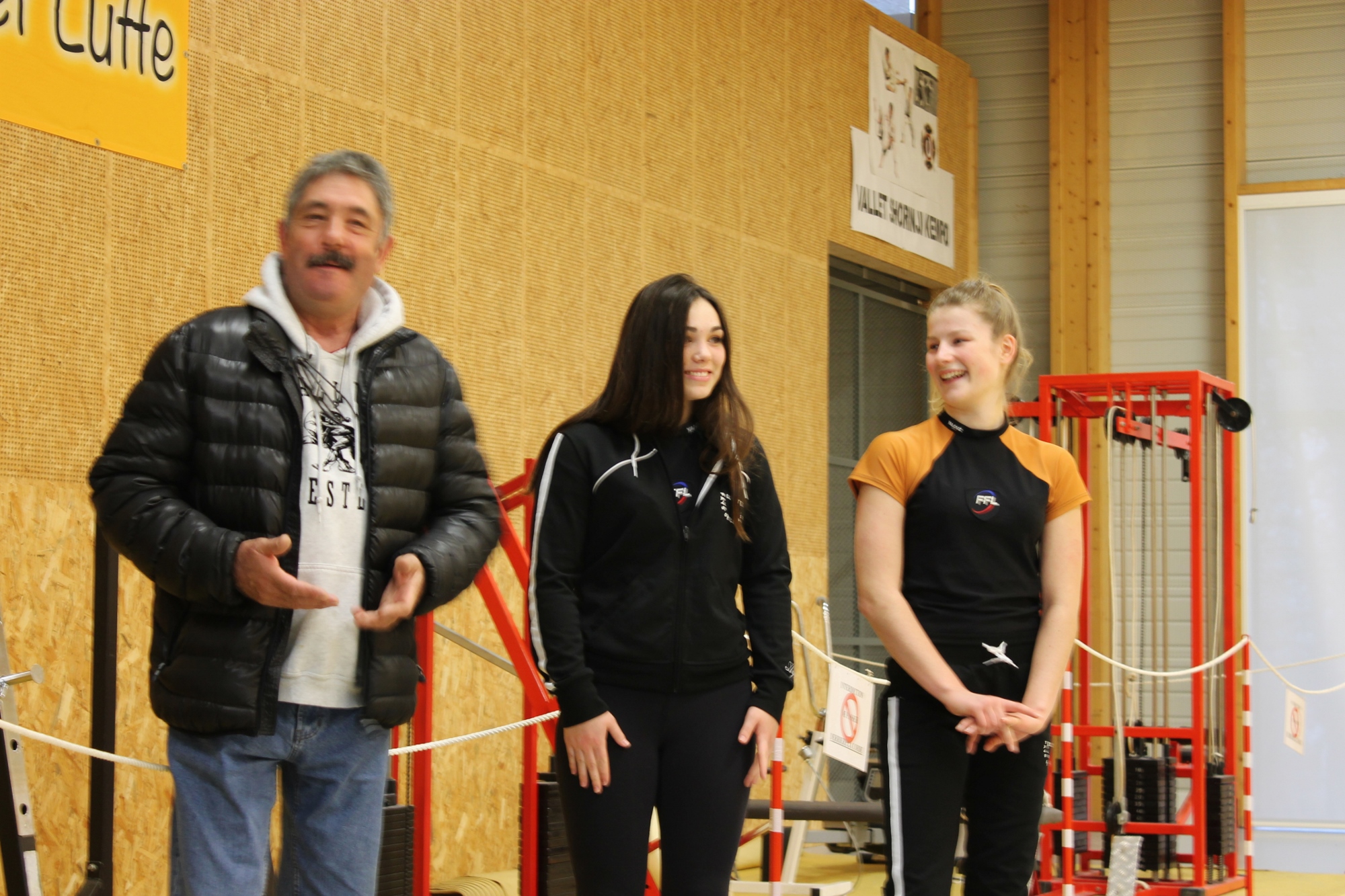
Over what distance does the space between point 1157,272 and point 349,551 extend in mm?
7533

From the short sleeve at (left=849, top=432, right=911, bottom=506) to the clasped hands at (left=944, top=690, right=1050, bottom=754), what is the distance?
1.17 feet

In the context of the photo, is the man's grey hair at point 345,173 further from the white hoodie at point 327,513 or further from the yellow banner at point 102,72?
the yellow banner at point 102,72

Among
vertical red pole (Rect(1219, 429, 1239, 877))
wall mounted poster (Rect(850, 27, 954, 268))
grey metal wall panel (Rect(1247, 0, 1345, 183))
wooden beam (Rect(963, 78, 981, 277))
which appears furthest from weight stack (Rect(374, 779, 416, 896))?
grey metal wall panel (Rect(1247, 0, 1345, 183))

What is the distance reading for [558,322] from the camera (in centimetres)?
552

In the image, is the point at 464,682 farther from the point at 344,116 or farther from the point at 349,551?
the point at 349,551

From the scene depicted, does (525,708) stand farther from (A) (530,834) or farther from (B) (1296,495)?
(B) (1296,495)

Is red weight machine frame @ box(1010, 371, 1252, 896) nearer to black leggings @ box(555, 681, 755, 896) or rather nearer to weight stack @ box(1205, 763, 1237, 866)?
weight stack @ box(1205, 763, 1237, 866)

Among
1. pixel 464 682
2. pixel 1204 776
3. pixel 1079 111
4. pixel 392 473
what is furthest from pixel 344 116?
pixel 1079 111

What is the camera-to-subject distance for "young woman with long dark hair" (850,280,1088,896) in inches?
93.1

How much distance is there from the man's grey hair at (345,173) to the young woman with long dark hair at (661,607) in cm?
54

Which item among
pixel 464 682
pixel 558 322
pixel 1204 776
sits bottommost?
pixel 1204 776

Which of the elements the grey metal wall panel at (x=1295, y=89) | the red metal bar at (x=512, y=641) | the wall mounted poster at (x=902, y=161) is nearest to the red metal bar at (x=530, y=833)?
the red metal bar at (x=512, y=641)

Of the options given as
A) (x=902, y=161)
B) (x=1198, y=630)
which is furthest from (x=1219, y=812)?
(x=902, y=161)

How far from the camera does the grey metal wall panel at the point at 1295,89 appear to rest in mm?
8320
